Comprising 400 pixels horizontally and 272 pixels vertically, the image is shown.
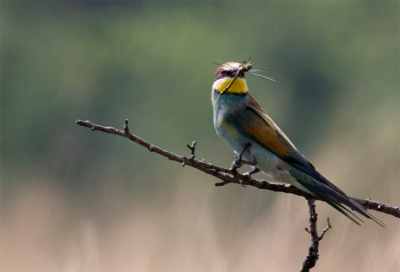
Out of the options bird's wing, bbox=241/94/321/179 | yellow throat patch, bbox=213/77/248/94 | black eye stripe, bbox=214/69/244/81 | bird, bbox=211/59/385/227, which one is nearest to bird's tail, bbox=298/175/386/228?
bird, bbox=211/59/385/227

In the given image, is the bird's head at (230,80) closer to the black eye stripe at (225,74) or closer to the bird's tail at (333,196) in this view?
the black eye stripe at (225,74)

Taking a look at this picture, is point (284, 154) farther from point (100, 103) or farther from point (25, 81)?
point (25, 81)

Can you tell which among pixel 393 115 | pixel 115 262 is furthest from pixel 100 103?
pixel 115 262

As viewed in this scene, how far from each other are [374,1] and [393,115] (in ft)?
18.8

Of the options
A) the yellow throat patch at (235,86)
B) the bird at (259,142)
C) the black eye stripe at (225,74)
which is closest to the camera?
the bird at (259,142)

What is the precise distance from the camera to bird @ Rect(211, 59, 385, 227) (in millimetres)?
2051

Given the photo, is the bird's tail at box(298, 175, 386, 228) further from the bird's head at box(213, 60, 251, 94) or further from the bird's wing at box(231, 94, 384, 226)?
the bird's head at box(213, 60, 251, 94)

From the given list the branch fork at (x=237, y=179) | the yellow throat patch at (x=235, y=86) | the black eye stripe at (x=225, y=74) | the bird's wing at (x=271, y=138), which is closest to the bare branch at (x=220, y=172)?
the branch fork at (x=237, y=179)

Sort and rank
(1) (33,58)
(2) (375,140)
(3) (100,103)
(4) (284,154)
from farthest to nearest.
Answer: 1. (1) (33,58)
2. (3) (100,103)
3. (2) (375,140)
4. (4) (284,154)

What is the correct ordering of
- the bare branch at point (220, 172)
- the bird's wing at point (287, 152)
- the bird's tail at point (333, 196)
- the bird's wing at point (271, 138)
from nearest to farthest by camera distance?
the bare branch at point (220, 172)
the bird's tail at point (333, 196)
the bird's wing at point (287, 152)
the bird's wing at point (271, 138)

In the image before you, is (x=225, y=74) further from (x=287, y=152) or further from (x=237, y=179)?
(x=237, y=179)

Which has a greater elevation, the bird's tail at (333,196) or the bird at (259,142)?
the bird at (259,142)

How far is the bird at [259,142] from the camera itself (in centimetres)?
→ 205

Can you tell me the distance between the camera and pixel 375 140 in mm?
6691
